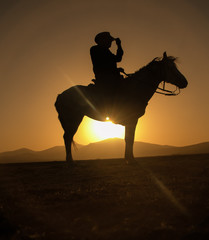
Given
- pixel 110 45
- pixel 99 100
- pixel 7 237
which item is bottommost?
pixel 7 237

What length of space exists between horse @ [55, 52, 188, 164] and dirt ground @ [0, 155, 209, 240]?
3954 millimetres

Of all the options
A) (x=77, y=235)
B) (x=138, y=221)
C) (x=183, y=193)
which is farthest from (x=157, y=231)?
(x=183, y=193)

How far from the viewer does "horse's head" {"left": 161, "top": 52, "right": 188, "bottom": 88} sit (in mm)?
9258

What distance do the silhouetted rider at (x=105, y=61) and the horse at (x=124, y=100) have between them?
0.93 feet

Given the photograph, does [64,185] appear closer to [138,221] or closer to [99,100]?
[138,221]

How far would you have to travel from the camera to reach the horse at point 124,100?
9.09 meters

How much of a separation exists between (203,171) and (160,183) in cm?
154

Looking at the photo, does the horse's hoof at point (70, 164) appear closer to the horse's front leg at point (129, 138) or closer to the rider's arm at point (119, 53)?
the horse's front leg at point (129, 138)

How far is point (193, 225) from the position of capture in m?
2.51

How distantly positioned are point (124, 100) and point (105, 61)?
51.9 inches

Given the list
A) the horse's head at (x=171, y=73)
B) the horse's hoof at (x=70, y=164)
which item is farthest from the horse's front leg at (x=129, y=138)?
the horse's head at (x=171, y=73)

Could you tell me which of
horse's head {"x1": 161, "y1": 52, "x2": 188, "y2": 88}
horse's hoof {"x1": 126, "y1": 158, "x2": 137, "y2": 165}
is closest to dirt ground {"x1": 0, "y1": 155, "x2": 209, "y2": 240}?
horse's hoof {"x1": 126, "y1": 158, "x2": 137, "y2": 165}

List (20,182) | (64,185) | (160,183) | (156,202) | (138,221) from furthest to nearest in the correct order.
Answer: (20,182), (64,185), (160,183), (156,202), (138,221)

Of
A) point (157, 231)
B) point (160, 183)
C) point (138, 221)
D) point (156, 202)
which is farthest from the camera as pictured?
point (160, 183)
